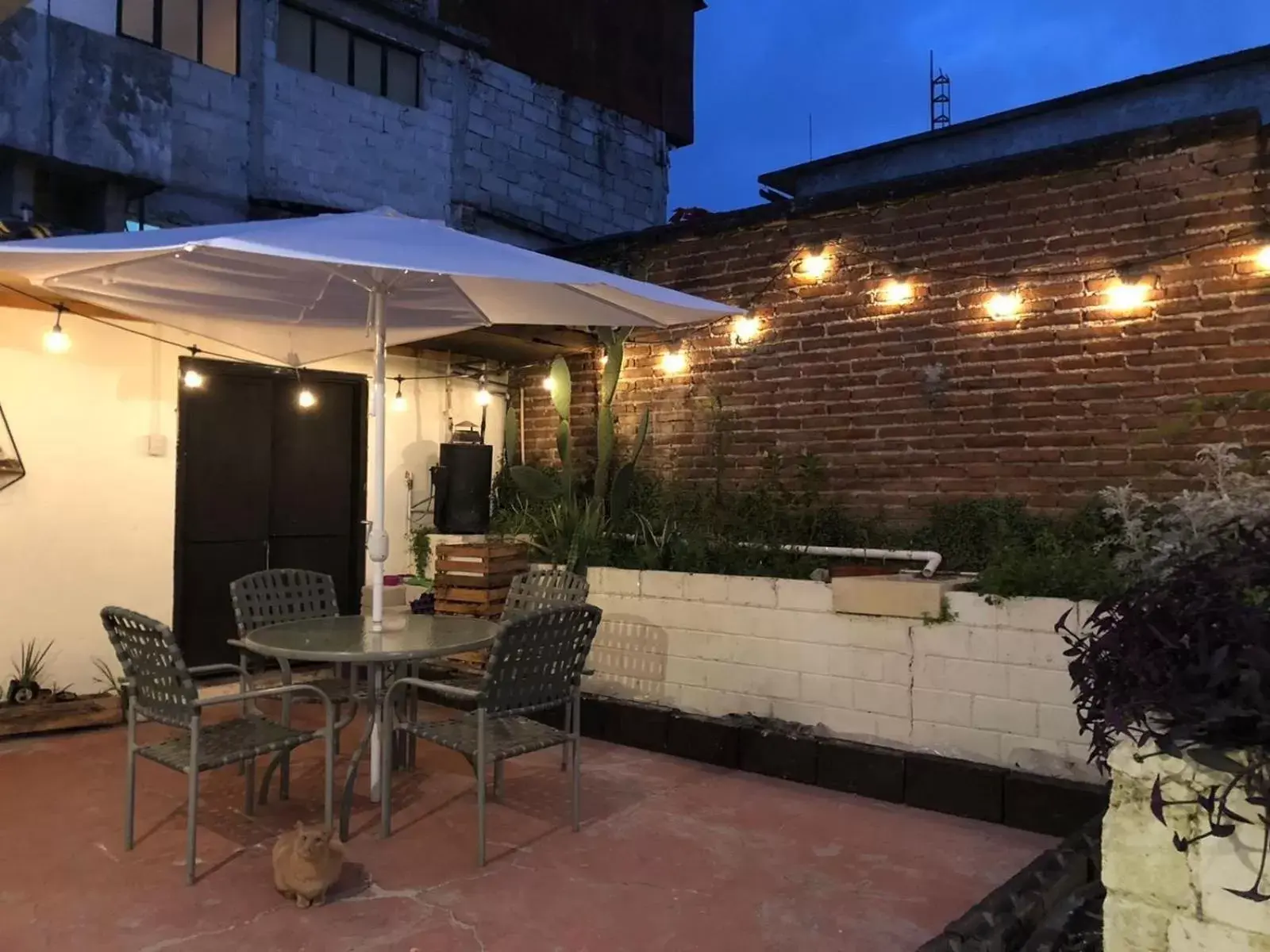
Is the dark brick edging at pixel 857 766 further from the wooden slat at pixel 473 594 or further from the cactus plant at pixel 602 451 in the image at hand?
the cactus plant at pixel 602 451

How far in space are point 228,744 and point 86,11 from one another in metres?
7.19

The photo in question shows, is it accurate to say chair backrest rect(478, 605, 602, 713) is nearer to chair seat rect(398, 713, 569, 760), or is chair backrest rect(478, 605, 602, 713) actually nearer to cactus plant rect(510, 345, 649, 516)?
chair seat rect(398, 713, 569, 760)

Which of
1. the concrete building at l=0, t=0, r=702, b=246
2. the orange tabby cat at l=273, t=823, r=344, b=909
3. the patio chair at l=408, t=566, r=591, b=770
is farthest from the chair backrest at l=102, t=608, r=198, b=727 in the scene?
the concrete building at l=0, t=0, r=702, b=246

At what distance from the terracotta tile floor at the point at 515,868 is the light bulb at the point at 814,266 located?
3050 millimetres

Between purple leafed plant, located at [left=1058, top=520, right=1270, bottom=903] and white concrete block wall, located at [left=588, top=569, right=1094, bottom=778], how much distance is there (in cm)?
→ 195

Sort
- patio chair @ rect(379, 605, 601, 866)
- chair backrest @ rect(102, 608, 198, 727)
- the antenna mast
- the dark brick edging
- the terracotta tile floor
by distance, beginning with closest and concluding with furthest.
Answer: the terracotta tile floor
chair backrest @ rect(102, 608, 198, 727)
patio chair @ rect(379, 605, 601, 866)
the dark brick edging
the antenna mast

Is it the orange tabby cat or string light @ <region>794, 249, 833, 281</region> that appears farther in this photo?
string light @ <region>794, 249, 833, 281</region>

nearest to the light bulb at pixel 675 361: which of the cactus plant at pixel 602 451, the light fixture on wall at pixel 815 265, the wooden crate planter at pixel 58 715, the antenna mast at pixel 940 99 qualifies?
the cactus plant at pixel 602 451

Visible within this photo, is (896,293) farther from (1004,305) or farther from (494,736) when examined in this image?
(494,736)

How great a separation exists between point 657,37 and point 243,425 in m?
8.94

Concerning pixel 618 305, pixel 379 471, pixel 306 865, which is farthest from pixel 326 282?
pixel 306 865

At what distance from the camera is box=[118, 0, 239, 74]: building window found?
8.12m

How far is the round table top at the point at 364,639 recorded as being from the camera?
135 inches

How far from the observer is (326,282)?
4.44 metres
